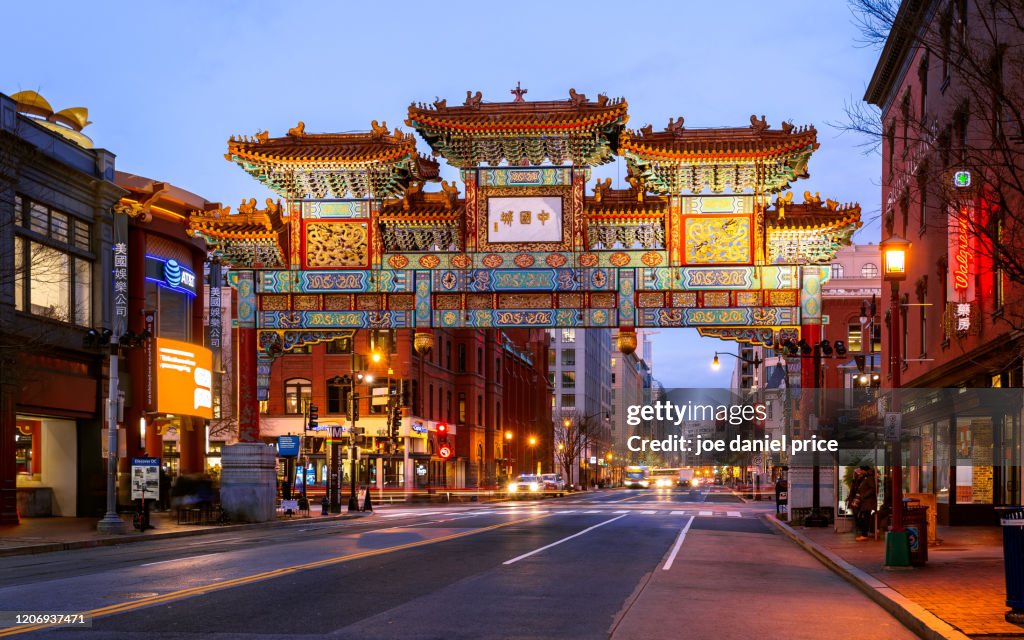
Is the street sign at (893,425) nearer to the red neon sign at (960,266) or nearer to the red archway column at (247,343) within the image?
the red neon sign at (960,266)

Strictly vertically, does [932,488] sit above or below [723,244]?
below

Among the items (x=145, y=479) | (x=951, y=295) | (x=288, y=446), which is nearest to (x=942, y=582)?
(x=951, y=295)

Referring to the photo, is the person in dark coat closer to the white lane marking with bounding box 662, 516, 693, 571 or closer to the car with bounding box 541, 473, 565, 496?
the white lane marking with bounding box 662, 516, 693, 571

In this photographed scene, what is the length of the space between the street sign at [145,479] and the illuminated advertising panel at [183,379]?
10711 mm

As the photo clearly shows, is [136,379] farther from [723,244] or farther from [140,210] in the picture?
[723,244]

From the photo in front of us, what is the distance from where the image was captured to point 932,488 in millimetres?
40875

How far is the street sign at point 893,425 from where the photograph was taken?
20.4m

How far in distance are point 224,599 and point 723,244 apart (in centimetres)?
2512

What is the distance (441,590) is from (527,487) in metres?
66.4

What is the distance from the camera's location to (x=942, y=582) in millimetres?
17188

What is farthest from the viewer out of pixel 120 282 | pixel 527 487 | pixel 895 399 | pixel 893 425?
pixel 527 487

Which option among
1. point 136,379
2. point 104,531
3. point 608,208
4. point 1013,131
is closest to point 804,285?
point 608,208

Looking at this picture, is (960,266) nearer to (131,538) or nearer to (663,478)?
(131,538)

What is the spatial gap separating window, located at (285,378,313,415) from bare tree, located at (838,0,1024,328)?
42824 mm
